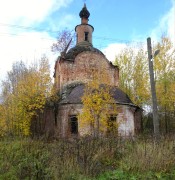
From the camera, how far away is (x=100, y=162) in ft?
23.4

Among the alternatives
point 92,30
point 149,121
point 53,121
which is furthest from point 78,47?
point 149,121

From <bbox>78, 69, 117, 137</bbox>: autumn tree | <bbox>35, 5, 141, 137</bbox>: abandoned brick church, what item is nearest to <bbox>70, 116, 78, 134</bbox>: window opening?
<bbox>35, 5, 141, 137</bbox>: abandoned brick church

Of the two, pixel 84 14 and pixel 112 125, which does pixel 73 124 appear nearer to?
pixel 112 125

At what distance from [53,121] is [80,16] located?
1300 cm

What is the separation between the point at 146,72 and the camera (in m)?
25.3

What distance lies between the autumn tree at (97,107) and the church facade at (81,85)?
95cm

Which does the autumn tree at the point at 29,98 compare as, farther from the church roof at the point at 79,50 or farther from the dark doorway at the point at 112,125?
the dark doorway at the point at 112,125

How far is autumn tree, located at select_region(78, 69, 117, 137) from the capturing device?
1612cm

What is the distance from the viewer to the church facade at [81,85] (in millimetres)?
17953

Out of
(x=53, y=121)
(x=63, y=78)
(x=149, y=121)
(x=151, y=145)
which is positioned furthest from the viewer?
(x=149, y=121)

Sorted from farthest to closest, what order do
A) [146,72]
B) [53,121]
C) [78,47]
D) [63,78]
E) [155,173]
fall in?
[146,72]
[78,47]
[63,78]
[53,121]
[155,173]

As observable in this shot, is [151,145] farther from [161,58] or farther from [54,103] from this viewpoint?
[161,58]

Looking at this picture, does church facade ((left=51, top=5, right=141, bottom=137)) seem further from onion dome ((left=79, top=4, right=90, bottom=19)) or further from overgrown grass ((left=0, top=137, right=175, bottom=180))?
overgrown grass ((left=0, top=137, right=175, bottom=180))

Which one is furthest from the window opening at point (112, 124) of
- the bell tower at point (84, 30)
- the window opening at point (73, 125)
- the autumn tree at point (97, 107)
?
the bell tower at point (84, 30)
